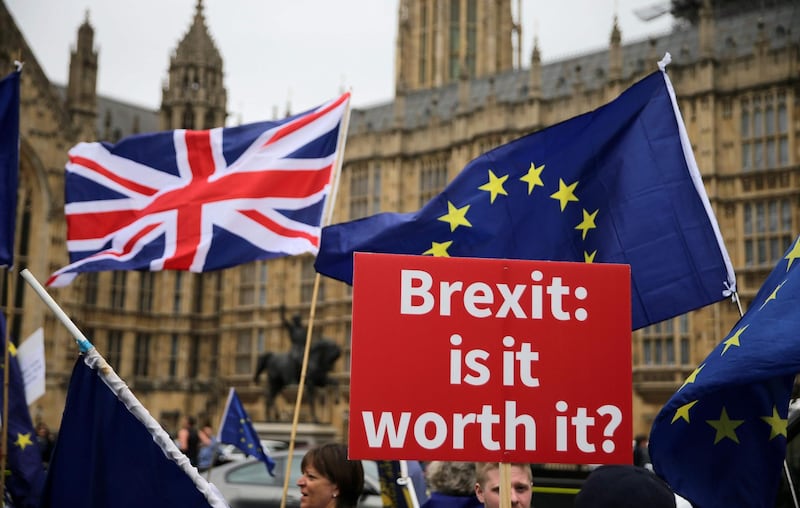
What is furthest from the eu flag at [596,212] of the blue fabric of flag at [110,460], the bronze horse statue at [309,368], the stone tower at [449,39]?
the stone tower at [449,39]

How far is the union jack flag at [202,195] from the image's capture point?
660 cm

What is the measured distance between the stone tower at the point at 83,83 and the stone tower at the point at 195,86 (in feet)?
7.89

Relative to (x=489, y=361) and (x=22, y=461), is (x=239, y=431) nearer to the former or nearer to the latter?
(x=22, y=461)

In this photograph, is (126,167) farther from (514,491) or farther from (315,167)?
(514,491)

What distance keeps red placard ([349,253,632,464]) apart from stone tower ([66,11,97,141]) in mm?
31746

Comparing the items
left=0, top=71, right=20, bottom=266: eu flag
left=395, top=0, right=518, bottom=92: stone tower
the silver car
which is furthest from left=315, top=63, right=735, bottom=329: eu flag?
left=395, top=0, right=518, bottom=92: stone tower

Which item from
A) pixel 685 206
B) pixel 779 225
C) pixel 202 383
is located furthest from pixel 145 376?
pixel 685 206

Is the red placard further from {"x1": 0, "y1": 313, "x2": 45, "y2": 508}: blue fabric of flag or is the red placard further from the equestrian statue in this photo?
the equestrian statue

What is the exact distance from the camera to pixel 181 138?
6930 millimetres

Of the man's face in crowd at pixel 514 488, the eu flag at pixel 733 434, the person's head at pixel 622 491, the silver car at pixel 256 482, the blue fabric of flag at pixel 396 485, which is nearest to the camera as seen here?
the person's head at pixel 622 491

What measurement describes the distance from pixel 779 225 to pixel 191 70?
818 inches

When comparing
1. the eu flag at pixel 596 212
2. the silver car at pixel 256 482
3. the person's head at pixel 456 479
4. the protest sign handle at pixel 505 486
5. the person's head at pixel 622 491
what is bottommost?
the silver car at pixel 256 482

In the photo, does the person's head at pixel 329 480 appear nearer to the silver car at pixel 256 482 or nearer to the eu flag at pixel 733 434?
the eu flag at pixel 733 434

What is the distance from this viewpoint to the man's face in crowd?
133 inches
